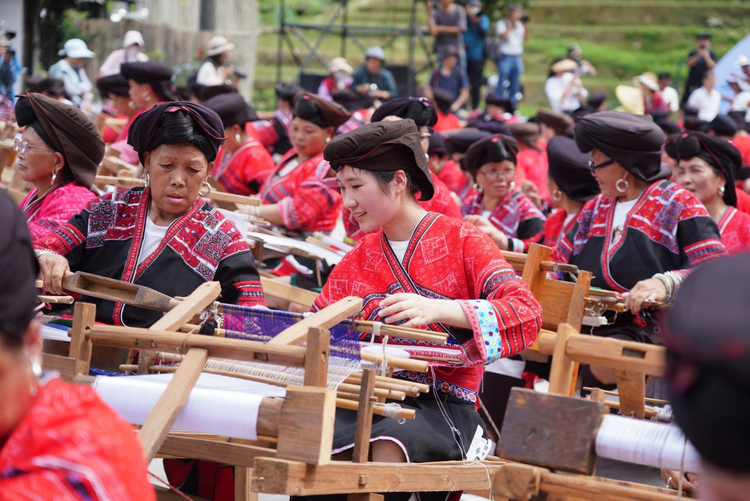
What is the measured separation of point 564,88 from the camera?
14.5 metres

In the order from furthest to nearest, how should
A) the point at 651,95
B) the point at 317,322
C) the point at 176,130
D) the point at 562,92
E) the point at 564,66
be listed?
the point at 564,66, the point at 562,92, the point at 651,95, the point at 176,130, the point at 317,322

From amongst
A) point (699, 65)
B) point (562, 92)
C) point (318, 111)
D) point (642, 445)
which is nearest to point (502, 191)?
point (318, 111)

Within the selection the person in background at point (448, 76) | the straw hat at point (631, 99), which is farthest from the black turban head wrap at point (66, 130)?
the straw hat at point (631, 99)

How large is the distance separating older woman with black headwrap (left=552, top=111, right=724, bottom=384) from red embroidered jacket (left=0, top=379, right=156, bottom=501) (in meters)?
3.00

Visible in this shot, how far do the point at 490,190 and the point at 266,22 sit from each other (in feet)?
58.6

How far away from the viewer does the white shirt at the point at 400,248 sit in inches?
121

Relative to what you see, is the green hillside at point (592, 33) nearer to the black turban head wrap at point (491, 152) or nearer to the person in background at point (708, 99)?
the person in background at point (708, 99)

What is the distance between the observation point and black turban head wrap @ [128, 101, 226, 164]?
3217 millimetres

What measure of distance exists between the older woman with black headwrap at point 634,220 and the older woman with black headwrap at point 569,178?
70cm

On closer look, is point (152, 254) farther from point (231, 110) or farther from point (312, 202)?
point (231, 110)

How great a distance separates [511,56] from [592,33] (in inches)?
322

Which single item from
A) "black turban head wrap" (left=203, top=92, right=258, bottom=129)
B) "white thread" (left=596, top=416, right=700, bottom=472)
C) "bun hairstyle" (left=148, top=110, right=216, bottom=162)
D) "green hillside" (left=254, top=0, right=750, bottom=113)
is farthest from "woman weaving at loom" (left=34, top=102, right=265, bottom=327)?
"green hillside" (left=254, top=0, right=750, bottom=113)

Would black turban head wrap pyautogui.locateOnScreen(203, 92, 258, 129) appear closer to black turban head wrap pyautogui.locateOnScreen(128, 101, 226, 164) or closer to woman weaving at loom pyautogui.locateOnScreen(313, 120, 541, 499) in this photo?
black turban head wrap pyautogui.locateOnScreen(128, 101, 226, 164)

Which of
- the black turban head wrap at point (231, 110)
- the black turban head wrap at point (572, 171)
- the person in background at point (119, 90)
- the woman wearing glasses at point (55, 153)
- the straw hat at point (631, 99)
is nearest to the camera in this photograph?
the woman wearing glasses at point (55, 153)
